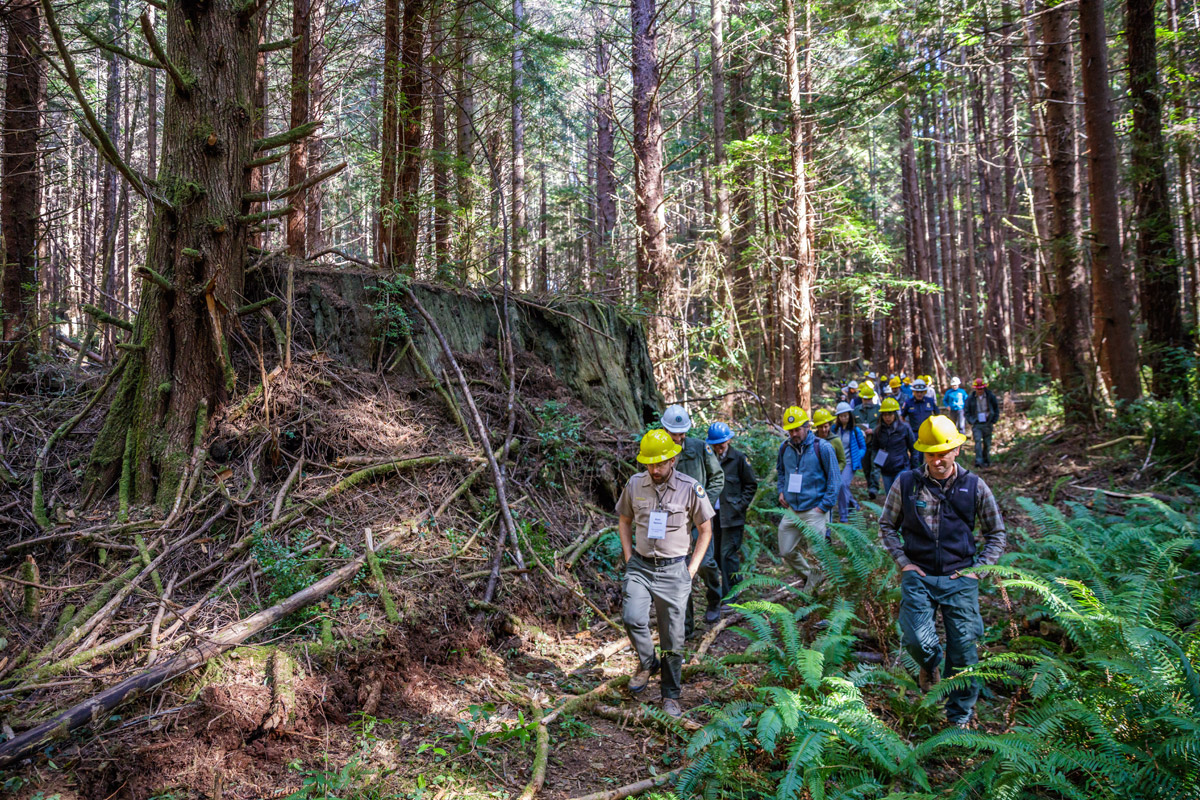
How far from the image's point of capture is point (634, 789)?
4.15 metres

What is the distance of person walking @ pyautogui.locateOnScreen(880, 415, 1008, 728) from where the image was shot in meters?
4.68

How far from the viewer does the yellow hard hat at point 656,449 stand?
519 cm

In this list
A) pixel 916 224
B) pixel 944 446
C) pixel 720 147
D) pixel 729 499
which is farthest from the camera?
pixel 916 224

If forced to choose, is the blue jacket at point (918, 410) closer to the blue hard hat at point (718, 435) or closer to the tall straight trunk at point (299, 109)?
the blue hard hat at point (718, 435)

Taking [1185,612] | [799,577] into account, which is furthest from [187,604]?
[1185,612]

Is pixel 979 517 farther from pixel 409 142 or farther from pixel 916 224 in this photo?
pixel 916 224

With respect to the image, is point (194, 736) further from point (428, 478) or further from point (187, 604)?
point (428, 478)

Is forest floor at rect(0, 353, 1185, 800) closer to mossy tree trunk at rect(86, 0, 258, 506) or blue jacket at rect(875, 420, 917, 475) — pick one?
mossy tree trunk at rect(86, 0, 258, 506)

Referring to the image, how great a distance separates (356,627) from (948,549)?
4389 millimetres

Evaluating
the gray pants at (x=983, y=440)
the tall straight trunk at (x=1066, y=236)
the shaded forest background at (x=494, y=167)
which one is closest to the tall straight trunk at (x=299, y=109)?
the shaded forest background at (x=494, y=167)

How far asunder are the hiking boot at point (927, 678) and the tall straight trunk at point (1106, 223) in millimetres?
9296

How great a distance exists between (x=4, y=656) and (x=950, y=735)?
5993mm

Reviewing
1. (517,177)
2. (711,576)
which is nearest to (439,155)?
(711,576)

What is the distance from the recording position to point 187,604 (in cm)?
505
